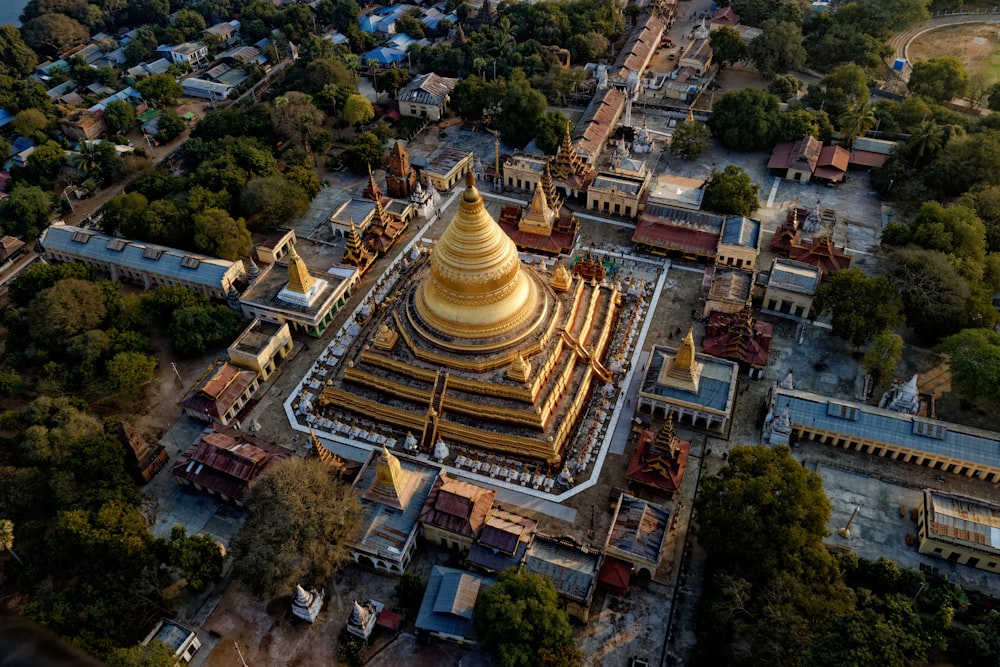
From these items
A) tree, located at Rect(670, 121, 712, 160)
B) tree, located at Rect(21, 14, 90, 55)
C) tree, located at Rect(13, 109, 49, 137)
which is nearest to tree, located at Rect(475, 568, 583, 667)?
tree, located at Rect(670, 121, 712, 160)

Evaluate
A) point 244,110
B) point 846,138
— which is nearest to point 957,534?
point 846,138

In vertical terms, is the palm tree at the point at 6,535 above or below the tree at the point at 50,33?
above

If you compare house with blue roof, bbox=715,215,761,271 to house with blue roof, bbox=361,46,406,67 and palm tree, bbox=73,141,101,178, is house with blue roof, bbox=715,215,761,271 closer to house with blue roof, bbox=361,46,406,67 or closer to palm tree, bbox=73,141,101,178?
house with blue roof, bbox=361,46,406,67

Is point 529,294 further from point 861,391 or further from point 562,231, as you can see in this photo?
point 861,391

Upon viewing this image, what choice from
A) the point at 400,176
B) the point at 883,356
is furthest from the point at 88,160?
the point at 883,356

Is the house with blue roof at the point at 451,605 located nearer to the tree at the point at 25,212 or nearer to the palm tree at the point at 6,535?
the palm tree at the point at 6,535

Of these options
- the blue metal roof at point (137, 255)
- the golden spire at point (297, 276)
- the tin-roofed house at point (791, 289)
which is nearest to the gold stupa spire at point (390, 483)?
the golden spire at point (297, 276)
